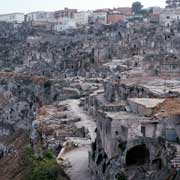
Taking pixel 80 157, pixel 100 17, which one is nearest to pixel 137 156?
pixel 80 157

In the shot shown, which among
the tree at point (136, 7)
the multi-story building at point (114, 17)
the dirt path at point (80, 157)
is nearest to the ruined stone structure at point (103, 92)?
the dirt path at point (80, 157)

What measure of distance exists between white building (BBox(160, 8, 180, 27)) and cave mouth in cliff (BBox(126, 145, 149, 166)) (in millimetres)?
76085

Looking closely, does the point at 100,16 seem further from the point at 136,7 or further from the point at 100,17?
the point at 136,7

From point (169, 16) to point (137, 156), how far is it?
79.7 meters

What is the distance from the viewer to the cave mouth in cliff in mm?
24281

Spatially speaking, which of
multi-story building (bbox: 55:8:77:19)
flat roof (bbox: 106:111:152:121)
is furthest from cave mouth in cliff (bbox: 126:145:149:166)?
multi-story building (bbox: 55:8:77:19)

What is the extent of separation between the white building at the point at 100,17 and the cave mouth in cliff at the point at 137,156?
98448 millimetres

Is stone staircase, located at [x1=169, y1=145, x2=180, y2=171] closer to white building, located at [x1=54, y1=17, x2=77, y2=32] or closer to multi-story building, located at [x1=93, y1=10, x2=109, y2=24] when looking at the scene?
white building, located at [x1=54, y1=17, x2=77, y2=32]

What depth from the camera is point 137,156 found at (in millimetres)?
24688

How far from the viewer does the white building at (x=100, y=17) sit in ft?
Answer: 402

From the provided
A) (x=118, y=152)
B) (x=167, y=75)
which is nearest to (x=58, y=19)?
(x=167, y=75)

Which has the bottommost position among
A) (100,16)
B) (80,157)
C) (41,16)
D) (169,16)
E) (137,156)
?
(80,157)

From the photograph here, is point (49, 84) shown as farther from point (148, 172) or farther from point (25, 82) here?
point (148, 172)

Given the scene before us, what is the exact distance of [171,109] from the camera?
27344mm
